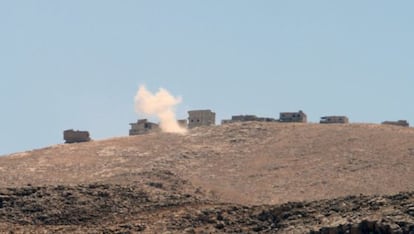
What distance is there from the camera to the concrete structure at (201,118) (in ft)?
303

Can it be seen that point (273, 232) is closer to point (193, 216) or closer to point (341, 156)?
point (193, 216)

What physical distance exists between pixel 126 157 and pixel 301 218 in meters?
37.9

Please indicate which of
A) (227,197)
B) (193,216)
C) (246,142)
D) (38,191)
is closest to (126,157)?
(246,142)

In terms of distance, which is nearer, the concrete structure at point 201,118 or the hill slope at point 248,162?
the hill slope at point 248,162

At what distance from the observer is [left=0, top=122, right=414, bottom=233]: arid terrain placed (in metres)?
37.5

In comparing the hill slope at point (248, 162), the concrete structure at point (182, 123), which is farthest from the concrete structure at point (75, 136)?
the concrete structure at point (182, 123)

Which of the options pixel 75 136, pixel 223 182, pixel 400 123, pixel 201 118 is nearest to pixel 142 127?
pixel 201 118

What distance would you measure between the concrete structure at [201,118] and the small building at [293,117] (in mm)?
4935

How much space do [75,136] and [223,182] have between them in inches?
839

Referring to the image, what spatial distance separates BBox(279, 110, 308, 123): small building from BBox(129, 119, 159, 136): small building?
8.69 m

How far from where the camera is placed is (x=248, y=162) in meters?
71.3

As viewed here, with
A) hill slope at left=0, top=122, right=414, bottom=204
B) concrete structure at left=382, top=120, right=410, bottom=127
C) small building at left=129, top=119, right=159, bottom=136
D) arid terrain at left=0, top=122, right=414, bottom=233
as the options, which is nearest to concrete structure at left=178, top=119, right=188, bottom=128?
small building at left=129, top=119, right=159, bottom=136

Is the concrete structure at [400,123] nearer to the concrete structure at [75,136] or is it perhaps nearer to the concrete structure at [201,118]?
the concrete structure at [201,118]

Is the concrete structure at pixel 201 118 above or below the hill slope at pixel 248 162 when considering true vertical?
above
